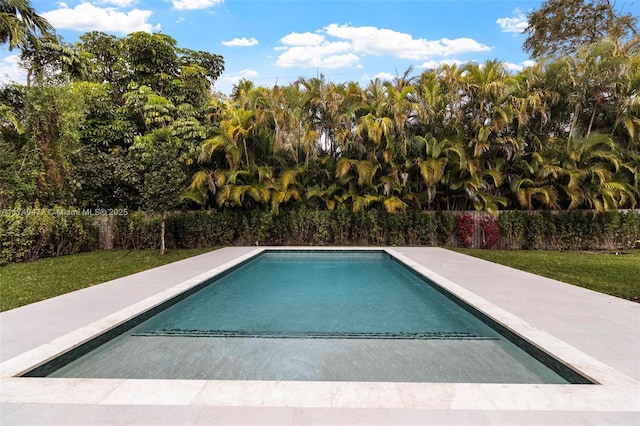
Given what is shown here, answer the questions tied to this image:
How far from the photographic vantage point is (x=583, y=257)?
353 inches

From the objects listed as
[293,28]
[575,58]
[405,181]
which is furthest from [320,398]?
[293,28]

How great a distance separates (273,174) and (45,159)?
6.13 m

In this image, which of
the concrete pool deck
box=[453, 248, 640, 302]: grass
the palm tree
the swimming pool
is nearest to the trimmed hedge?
box=[453, 248, 640, 302]: grass

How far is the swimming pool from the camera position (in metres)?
2.98

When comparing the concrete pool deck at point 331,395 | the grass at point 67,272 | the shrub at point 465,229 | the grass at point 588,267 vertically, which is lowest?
the grass at point 67,272

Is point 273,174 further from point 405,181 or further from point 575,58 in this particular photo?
point 575,58

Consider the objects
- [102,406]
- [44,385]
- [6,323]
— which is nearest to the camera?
[102,406]

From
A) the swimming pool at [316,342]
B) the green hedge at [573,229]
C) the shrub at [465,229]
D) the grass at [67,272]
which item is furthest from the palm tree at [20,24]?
the green hedge at [573,229]

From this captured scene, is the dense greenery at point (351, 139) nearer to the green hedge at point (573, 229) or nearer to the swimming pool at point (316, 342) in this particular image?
the green hedge at point (573, 229)

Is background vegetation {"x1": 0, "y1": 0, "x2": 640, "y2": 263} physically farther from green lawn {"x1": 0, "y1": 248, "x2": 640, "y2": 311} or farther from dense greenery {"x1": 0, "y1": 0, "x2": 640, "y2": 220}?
green lawn {"x1": 0, "y1": 248, "x2": 640, "y2": 311}

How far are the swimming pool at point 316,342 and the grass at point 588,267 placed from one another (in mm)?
2471

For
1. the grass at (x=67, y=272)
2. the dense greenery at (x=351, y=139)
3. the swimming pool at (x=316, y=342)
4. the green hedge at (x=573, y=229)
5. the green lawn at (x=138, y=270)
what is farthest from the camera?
the green hedge at (x=573, y=229)

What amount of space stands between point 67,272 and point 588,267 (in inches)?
414

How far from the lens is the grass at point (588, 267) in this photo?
5542mm
